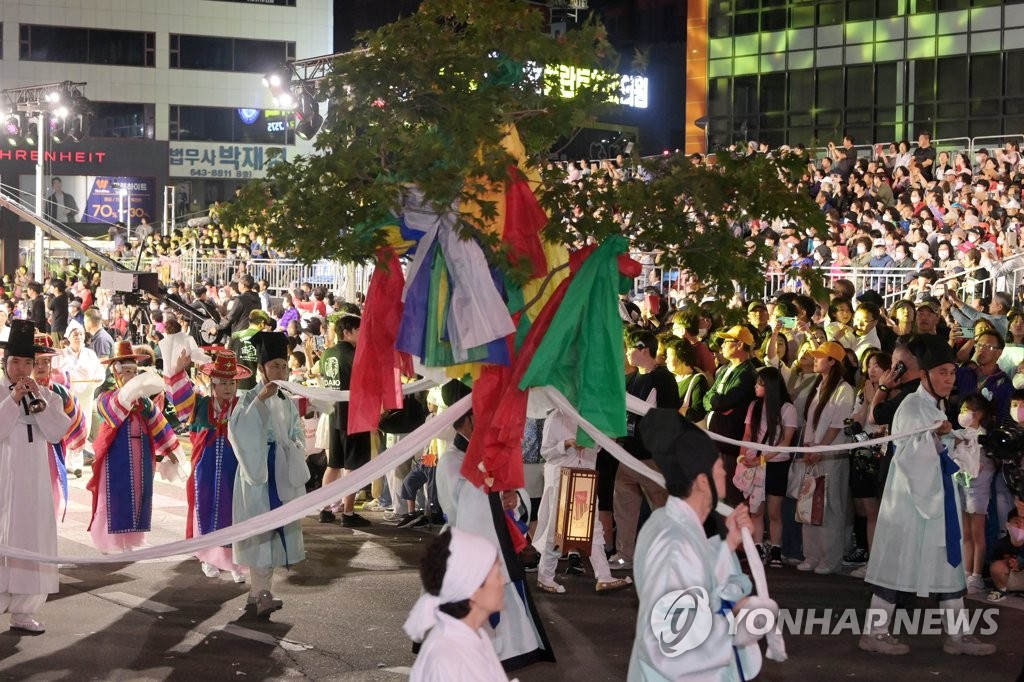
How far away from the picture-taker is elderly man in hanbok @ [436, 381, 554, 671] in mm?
7164

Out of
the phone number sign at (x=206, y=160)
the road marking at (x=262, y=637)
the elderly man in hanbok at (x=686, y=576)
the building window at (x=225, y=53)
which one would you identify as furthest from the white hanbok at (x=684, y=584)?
the building window at (x=225, y=53)

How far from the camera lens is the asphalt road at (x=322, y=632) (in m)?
7.93

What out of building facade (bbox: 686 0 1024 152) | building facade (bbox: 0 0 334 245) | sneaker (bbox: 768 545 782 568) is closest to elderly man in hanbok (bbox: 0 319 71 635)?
sneaker (bbox: 768 545 782 568)

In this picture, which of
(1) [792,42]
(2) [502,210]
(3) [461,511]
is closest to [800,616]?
(3) [461,511]

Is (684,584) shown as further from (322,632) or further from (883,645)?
(322,632)

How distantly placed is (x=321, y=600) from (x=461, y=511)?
3015mm

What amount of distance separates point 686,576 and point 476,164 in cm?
272

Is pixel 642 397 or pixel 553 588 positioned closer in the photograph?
pixel 553 588

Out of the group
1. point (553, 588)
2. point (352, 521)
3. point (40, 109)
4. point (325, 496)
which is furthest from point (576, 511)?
point (40, 109)

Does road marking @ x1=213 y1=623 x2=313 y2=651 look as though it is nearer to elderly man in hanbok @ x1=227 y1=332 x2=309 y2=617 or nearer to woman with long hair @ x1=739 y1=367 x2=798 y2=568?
elderly man in hanbok @ x1=227 y1=332 x2=309 y2=617

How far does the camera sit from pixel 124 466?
1082cm

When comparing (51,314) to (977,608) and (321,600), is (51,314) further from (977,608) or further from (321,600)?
(977,608)

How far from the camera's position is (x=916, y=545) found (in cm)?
807

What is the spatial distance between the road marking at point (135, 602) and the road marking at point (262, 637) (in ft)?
2.43
